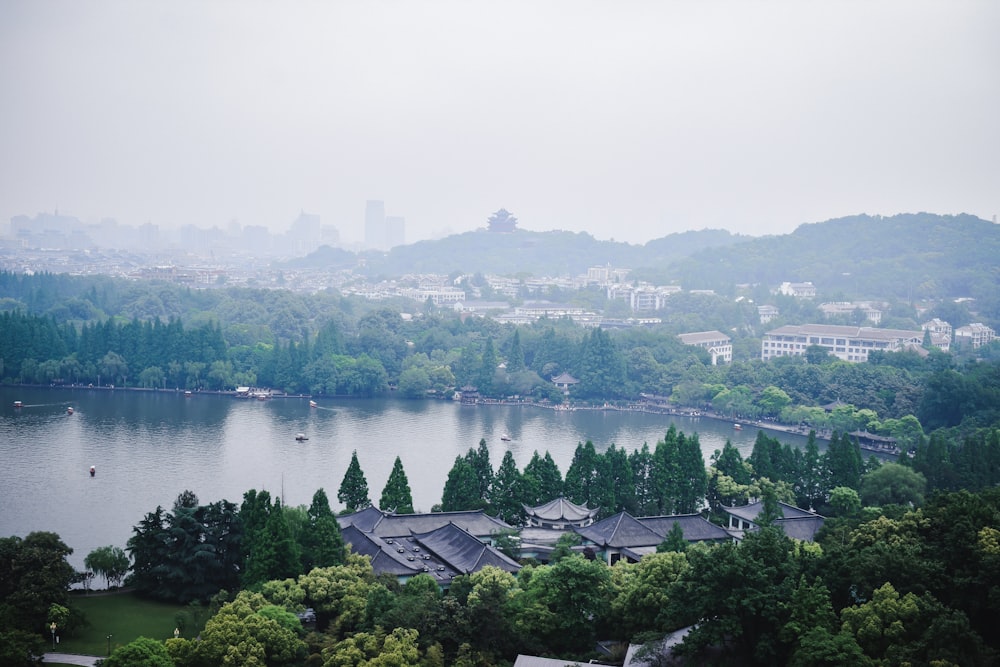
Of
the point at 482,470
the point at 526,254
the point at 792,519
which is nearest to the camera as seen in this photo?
the point at 792,519

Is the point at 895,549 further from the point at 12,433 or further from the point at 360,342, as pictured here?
the point at 360,342

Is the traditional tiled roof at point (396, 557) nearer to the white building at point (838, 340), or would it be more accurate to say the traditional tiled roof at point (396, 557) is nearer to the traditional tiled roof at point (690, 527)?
the traditional tiled roof at point (690, 527)

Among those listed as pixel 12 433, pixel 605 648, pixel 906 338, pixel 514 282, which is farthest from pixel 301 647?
pixel 514 282

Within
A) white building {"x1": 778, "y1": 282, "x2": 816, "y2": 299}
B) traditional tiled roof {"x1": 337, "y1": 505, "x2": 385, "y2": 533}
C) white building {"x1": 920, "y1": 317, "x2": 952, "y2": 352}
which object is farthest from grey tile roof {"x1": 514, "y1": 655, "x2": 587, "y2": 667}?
white building {"x1": 778, "y1": 282, "x2": 816, "y2": 299}

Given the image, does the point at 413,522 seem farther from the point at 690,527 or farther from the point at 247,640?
the point at 247,640

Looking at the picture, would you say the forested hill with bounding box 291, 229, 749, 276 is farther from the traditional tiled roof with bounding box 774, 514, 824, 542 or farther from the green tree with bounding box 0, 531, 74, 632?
the green tree with bounding box 0, 531, 74, 632

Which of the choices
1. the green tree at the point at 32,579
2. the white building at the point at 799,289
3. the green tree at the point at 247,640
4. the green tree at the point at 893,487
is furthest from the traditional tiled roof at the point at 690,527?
the white building at the point at 799,289

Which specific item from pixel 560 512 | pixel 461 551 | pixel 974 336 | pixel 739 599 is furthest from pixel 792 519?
pixel 974 336
